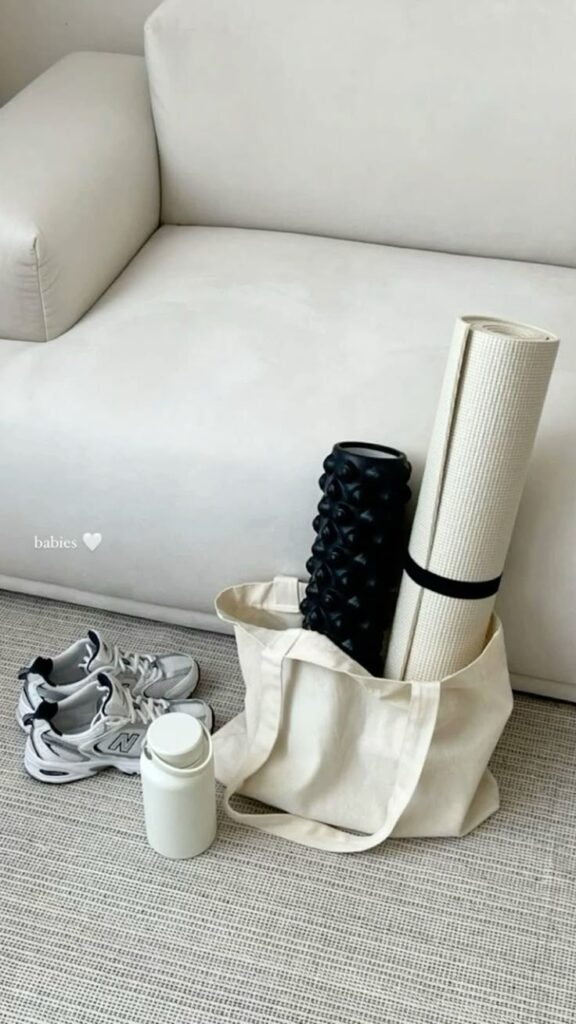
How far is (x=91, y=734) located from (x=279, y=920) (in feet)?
1.11

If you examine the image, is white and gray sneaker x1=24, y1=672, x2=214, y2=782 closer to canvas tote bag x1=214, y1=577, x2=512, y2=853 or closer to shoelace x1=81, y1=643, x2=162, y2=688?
shoelace x1=81, y1=643, x2=162, y2=688

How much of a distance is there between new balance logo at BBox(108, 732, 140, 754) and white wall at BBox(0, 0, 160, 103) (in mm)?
1426

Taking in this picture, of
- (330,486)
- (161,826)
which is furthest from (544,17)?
(161,826)

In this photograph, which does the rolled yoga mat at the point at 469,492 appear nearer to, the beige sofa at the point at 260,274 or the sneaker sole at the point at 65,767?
the beige sofa at the point at 260,274

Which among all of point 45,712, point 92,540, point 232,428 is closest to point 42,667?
point 45,712

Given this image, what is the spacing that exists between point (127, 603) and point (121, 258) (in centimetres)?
57

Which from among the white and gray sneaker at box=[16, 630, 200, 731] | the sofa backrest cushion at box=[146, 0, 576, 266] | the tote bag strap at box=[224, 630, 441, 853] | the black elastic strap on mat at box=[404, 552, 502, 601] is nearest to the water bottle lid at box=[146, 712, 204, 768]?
the tote bag strap at box=[224, 630, 441, 853]

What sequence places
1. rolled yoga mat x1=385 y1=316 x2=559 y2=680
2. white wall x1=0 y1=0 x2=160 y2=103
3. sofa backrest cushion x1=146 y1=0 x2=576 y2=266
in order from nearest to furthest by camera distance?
rolled yoga mat x1=385 y1=316 x2=559 y2=680 < sofa backrest cushion x1=146 y1=0 x2=576 y2=266 < white wall x1=0 y1=0 x2=160 y2=103

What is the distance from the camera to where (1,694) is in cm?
152

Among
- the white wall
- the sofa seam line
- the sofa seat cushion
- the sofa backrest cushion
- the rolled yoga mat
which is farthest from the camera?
the white wall

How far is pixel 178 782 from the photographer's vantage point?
121cm

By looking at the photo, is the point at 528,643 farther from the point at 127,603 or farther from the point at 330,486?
the point at 127,603

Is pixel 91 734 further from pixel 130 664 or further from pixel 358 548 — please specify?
pixel 358 548

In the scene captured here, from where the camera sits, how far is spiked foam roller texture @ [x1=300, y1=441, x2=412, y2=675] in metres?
1.24
